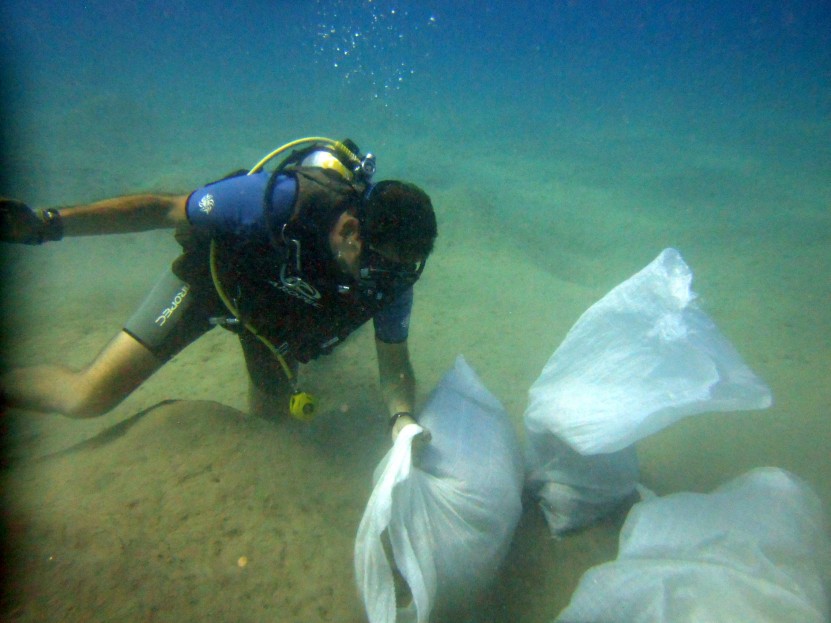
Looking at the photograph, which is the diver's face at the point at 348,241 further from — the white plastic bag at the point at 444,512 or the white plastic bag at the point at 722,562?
the white plastic bag at the point at 722,562

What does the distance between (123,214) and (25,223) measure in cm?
33

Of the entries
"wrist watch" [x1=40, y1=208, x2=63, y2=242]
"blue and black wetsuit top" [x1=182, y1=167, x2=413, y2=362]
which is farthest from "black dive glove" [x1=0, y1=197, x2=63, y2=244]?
"blue and black wetsuit top" [x1=182, y1=167, x2=413, y2=362]

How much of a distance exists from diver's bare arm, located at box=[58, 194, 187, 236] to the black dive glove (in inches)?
1.9

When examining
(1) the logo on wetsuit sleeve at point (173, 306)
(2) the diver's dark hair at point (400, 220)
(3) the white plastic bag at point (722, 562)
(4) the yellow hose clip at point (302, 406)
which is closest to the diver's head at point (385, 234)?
(2) the diver's dark hair at point (400, 220)

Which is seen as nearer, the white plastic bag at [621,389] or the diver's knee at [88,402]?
the white plastic bag at [621,389]

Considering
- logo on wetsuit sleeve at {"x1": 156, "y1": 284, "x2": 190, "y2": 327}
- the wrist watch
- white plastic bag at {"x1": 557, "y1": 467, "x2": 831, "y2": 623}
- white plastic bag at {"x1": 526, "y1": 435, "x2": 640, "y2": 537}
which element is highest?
the wrist watch

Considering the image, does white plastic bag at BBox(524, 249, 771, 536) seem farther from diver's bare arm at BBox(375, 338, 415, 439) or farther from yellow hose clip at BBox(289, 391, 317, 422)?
yellow hose clip at BBox(289, 391, 317, 422)

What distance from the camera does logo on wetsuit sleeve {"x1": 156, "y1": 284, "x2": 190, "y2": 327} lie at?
6.97 ft

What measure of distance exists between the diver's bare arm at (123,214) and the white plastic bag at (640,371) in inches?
75.1

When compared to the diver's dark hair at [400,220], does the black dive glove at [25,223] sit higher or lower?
lower

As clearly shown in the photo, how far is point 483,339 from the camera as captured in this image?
137 inches

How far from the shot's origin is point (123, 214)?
1.89 meters

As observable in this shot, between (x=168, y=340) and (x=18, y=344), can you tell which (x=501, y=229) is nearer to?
(x=168, y=340)

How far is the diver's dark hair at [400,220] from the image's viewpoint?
5.16 feet
